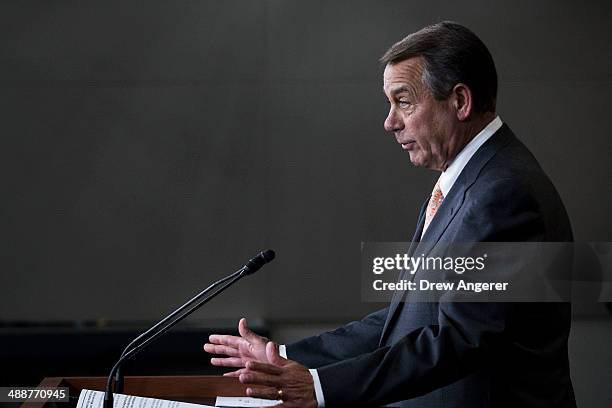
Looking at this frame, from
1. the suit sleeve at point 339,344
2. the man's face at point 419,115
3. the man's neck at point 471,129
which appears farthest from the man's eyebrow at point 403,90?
the suit sleeve at point 339,344

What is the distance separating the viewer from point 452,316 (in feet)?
5.22

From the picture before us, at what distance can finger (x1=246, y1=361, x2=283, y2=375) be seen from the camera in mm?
1449

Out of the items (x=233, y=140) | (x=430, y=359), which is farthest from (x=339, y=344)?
(x=233, y=140)

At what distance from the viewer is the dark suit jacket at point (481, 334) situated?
1574mm

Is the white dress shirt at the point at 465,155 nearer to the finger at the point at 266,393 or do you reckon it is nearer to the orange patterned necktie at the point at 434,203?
the orange patterned necktie at the point at 434,203

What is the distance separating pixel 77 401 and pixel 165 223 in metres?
1.98

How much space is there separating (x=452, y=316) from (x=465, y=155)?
41cm

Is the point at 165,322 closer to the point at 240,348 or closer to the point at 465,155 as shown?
the point at 240,348

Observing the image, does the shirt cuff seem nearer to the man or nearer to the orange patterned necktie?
the man

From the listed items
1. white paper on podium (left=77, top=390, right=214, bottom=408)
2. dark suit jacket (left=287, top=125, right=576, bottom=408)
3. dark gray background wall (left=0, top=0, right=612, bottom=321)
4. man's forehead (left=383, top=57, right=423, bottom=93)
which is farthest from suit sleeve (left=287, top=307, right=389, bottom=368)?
Result: dark gray background wall (left=0, top=0, right=612, bottom=321)

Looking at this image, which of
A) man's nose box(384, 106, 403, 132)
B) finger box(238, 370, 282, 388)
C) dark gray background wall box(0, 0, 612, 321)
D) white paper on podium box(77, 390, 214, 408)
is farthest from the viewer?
dark gray background wall box(0, 0, 612, 321)

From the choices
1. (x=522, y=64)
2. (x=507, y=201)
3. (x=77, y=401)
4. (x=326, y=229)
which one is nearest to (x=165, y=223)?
Answer: (x=326, y=229)

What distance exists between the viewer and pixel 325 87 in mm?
3701

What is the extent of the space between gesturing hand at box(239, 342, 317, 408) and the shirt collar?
1.76 feet
